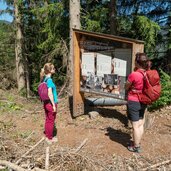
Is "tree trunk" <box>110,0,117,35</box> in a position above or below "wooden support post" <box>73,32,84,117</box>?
above

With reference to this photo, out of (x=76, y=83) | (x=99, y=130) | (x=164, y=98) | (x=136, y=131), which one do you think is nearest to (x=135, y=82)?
(x=136, y=131)

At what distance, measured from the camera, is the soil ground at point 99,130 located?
21.1 feet

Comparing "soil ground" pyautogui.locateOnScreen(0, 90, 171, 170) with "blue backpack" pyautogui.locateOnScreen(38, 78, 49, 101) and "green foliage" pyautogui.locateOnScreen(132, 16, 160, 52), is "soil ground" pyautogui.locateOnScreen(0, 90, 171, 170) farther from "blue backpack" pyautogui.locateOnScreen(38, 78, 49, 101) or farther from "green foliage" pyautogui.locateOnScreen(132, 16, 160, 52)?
"green foliage" pyautogui.locateOnScreen(132, 16, 160, 52)

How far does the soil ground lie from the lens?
253 inches

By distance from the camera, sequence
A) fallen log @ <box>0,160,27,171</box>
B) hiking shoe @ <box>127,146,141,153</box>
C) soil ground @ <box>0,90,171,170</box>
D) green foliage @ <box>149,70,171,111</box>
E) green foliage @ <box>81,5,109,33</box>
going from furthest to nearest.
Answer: green foliage @ <box>81,5,109,33</box> < green foliage @ <box>149,70,171,111</box> < soil ground @ <box>0,90,171,170</box> < hiking shoe @ <box>127,146,141,153</box> < fallen log @ <box>0,160,27,171</box>

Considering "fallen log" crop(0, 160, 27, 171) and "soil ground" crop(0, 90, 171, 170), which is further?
"soil ground" crop(0, 90, 171, 170)

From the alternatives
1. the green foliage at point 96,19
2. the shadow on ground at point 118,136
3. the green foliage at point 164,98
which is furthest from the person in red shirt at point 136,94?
the green foliage at point 96,19

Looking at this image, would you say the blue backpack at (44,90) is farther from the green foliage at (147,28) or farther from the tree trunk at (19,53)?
the tree trunk at (19,53)

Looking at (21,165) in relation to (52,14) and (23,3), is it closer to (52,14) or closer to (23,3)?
(52,14)

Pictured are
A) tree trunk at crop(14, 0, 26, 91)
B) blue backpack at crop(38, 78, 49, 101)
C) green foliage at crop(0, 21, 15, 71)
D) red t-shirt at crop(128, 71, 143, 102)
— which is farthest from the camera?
green foliage at crop(0, 21, 15, 71)

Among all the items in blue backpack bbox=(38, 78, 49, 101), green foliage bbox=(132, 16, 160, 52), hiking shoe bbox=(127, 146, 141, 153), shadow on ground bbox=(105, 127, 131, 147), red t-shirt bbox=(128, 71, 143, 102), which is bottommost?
shadow on ground bbox=(105, 127, 131, 147)

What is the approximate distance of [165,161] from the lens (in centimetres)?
551

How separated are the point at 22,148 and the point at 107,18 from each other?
1100cm

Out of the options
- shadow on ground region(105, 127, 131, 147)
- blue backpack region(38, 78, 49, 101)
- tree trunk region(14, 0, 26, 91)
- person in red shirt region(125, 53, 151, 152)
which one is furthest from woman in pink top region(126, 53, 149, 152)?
tree trunk region(14, 0, 26, 91)
